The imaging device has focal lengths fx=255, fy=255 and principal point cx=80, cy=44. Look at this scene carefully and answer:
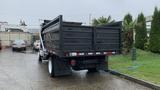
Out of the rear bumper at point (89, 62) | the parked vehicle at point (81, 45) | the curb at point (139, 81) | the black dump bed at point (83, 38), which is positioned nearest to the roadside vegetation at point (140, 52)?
the curb at point (139, 81)

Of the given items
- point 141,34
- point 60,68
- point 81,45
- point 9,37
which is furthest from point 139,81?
point 9,37

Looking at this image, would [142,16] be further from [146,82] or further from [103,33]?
[146,82]

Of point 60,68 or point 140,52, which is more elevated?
point 140,52

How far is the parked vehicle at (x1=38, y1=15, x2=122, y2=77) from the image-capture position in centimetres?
980

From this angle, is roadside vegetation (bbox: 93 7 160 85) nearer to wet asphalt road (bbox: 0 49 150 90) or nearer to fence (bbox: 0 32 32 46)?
wet asphalt road (bbox: 0 49 150 90)

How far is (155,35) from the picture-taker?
1916 centimetres

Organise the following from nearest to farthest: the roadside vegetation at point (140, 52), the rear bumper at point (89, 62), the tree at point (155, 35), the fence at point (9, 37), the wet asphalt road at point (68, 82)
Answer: the wet asphalt road at point (68, 82) < the rear bumper at point (89, 62) < the roadside vegetation at point (140, 52) < the tree at point (155, 35) < the fence at point (9, 37)

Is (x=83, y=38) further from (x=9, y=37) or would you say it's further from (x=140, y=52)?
(x=9, y=37)

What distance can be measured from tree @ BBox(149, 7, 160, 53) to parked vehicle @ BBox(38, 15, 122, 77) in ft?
27.0

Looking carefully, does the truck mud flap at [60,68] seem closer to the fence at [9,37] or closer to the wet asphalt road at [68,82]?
the wet asphalt road at [68,82]

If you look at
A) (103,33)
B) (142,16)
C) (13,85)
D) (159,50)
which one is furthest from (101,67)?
(142,16)

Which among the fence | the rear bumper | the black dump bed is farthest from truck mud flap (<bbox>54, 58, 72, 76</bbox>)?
the fence

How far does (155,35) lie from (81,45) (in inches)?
416

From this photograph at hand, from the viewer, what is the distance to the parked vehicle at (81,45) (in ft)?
32.2
